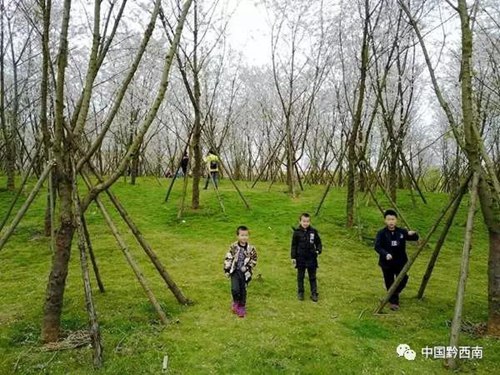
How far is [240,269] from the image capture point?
7406mm

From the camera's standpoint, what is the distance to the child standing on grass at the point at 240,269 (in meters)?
7.32

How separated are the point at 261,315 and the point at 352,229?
7606mm

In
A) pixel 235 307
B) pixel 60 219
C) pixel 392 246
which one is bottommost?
pixel 235 307

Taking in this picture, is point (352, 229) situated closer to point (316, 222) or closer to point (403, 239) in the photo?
point (316, 222)

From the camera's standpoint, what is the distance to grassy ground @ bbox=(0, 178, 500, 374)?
18.3ft

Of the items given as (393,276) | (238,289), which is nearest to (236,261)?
(238,289)

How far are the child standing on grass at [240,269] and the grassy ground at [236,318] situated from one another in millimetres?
283

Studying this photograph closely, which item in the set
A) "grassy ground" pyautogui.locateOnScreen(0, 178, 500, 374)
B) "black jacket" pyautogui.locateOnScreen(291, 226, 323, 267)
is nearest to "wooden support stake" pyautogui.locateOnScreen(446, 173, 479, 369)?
"grassy ground" pyautogui.locateOnScreen(0, 178, 500, 374)

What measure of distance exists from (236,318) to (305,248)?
6.55 feet

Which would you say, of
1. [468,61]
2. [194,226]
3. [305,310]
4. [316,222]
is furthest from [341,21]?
[305,310]

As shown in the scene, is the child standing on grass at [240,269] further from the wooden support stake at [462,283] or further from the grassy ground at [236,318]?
the wooden support stake at [462,283]

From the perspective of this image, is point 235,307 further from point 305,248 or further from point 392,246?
point 392,246

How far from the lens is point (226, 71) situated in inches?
1085

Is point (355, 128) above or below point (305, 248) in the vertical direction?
above
